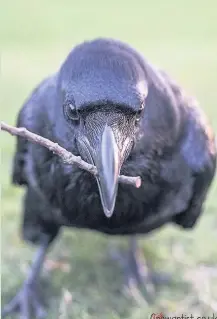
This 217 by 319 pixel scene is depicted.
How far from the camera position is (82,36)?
23.8ft

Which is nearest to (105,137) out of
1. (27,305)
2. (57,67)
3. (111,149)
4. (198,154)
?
(111,149)

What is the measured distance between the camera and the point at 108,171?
183 cm

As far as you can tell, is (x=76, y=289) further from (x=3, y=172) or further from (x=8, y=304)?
(x=3, y=172)

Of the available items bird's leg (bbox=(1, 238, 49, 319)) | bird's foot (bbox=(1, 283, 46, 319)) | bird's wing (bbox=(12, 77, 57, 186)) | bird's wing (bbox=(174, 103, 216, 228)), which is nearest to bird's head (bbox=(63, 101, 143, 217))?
bird's wing (bbox=(12, 77, 57, 186))

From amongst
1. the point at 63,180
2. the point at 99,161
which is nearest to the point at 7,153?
the point at 63,180

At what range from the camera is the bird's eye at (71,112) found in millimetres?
2024

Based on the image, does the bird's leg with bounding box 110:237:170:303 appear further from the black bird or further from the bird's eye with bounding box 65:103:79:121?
the bird's eye with bounding box 65:103:79:121

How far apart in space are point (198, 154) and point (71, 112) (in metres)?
0.75

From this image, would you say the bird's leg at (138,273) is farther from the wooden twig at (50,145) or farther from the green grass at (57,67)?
the wooden twig at (50,145)

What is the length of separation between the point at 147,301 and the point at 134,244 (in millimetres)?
384

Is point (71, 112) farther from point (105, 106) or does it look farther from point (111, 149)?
point (111, 149)

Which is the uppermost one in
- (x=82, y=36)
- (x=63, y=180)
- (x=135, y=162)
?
(x=135, y=162)

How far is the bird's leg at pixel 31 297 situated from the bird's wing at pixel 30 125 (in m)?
0.39

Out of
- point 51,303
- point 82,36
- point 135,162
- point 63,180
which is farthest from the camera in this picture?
point 82,36
